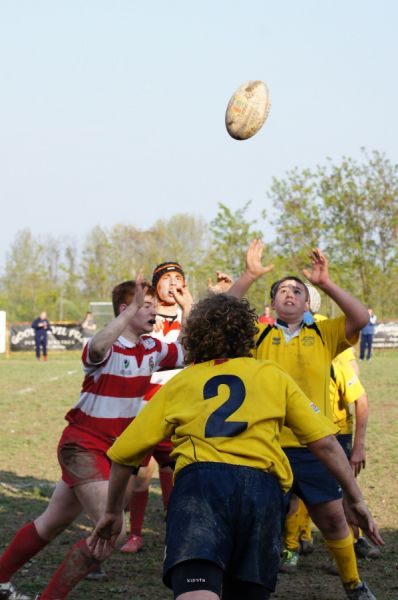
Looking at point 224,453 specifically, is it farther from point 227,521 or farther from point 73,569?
point 73,569

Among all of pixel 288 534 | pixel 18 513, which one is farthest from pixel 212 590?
pixel 18 513

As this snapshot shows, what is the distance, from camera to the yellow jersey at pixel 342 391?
679 cm

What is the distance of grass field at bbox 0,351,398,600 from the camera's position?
598 cm

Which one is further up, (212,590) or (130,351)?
(130,351)

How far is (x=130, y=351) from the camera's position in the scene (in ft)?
18.1

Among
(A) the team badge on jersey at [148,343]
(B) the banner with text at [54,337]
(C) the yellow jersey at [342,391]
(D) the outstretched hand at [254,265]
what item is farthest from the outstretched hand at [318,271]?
(B) the banner with text at [54,337]

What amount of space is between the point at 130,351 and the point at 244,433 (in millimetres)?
2003

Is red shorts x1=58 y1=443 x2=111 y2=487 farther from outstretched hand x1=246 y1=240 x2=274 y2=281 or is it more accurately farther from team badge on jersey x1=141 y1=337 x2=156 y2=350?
outstretched hand x1=246 y1=240 x2=274 y2=281

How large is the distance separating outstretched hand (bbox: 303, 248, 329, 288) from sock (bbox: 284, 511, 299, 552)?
7.73ft

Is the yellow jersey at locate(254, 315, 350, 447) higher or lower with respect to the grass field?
higher

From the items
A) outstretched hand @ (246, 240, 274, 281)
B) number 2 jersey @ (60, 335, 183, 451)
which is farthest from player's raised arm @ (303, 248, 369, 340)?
number 2 jersey @ (60, 335, 183, 451)

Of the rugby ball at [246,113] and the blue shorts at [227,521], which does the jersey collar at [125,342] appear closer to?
the blue shorts at [227,521]

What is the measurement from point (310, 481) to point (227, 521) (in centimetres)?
218

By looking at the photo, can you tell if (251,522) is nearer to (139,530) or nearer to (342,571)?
(342,571)
